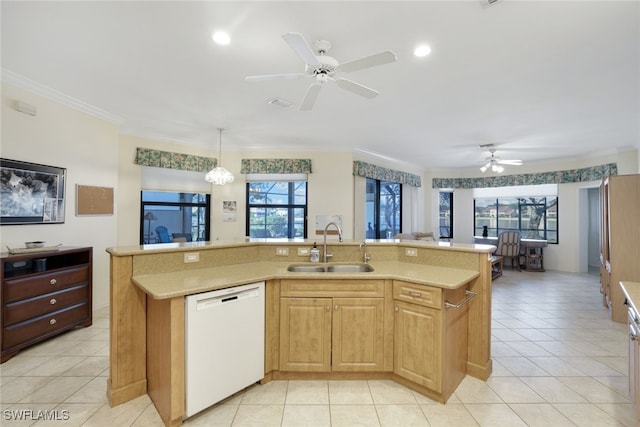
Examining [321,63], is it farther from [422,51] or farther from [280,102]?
[280,102]

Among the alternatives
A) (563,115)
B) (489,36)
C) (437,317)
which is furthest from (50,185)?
(563,115)

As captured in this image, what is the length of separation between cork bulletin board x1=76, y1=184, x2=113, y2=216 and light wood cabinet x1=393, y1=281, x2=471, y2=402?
385 cm

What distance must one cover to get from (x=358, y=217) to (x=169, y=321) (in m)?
4.49

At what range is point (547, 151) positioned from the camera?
19.2 ft

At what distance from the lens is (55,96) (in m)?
3.24

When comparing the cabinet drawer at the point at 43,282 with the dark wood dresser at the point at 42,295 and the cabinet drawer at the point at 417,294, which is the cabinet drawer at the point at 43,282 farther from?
the cabinet drawer at the point at 417,294

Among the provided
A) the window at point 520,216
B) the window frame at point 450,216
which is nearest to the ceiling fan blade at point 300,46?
the window frame at point 450,216

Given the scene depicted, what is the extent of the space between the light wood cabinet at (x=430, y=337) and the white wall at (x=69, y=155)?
379 centimetres

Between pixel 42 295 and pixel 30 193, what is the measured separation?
3.54 feet

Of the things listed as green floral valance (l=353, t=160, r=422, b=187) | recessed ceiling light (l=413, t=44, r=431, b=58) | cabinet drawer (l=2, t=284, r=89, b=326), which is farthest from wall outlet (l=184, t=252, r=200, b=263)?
green floral valance (l=353, t=160, r=422, b=187)

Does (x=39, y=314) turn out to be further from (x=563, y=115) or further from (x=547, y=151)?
(x=547, y=151)

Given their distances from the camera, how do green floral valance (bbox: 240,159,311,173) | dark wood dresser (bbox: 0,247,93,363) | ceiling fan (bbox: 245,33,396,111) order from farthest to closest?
green floral valance (bbox: 240,159,311,173), dark wood dresser (bbox: 0,247,93,363), ceiling fan (bbox: 245,33,396,111)

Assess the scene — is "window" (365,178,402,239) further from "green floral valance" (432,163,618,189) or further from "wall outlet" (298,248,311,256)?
"wall outlet" (298,248,311,256)

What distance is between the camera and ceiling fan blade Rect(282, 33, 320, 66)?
1.65 meters
